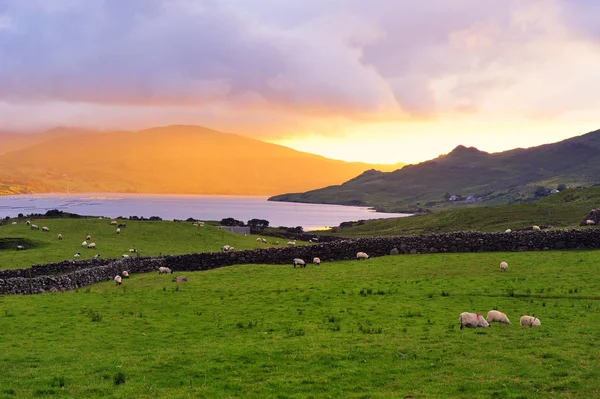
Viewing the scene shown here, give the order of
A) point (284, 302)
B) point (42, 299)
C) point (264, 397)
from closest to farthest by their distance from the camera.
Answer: point (264, 397) → point (284, 302) → point (42, 299)

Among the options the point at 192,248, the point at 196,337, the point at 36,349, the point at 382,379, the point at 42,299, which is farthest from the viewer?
the point at 192,248

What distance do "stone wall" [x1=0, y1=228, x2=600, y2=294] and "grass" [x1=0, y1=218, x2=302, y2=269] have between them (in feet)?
19.3

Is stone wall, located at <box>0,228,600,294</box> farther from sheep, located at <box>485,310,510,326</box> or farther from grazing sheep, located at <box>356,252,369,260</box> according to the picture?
sheep, located at <box>485,310,510,326</box>

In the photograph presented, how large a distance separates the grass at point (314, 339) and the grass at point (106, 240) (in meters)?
20.8

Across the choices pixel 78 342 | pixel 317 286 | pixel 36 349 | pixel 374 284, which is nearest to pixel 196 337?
pixel 78 342

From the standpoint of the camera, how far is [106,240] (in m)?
61.5

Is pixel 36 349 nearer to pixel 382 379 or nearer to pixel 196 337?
pixel 196 337

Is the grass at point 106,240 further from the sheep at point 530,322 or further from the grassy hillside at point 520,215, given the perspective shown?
the sheep at point 530,322

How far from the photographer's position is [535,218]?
79.8 meters

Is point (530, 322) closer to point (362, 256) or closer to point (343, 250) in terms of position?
point (362, 256)

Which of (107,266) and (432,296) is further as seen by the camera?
(107,266)

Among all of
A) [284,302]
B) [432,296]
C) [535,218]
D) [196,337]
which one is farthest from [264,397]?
[535,218]

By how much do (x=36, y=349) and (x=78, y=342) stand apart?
1.47 meters

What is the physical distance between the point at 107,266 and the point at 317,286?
19.4 meters
